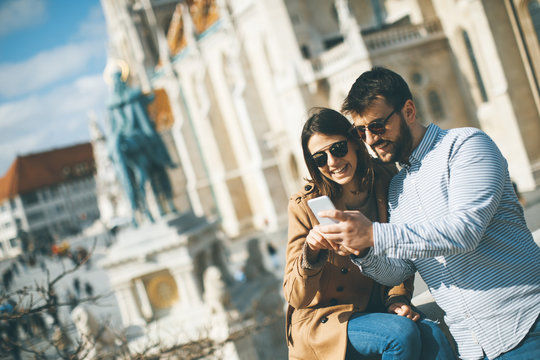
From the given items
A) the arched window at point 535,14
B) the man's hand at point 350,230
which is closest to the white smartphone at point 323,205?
the man's hand at point 350,230

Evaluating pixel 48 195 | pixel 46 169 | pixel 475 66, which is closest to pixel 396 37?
pixel 475 66

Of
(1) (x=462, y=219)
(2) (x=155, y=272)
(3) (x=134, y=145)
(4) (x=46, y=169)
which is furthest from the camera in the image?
(4) (x=46, y=169)

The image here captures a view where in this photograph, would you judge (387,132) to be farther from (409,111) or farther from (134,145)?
(134,145)

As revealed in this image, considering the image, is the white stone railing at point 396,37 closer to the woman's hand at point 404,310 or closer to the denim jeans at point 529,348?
the woman's hand at point 404,310

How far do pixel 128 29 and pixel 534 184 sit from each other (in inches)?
1142

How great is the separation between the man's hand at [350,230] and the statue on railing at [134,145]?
751 cm

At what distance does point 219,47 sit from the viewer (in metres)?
25.4

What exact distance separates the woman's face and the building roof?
7484cm

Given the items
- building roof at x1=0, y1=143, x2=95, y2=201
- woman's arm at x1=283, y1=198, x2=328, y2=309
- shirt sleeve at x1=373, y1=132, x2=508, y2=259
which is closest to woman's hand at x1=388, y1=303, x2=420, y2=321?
woman's arm at x1=283, y1=198, x2=328, y2=309

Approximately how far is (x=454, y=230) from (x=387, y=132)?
1.97 feet

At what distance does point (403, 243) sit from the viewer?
1.78 meters

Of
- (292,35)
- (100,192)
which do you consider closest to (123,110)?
(292,35)

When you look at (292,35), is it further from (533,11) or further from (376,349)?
(376,349)

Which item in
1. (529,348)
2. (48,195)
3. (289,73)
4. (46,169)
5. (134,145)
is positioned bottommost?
(529,348)
